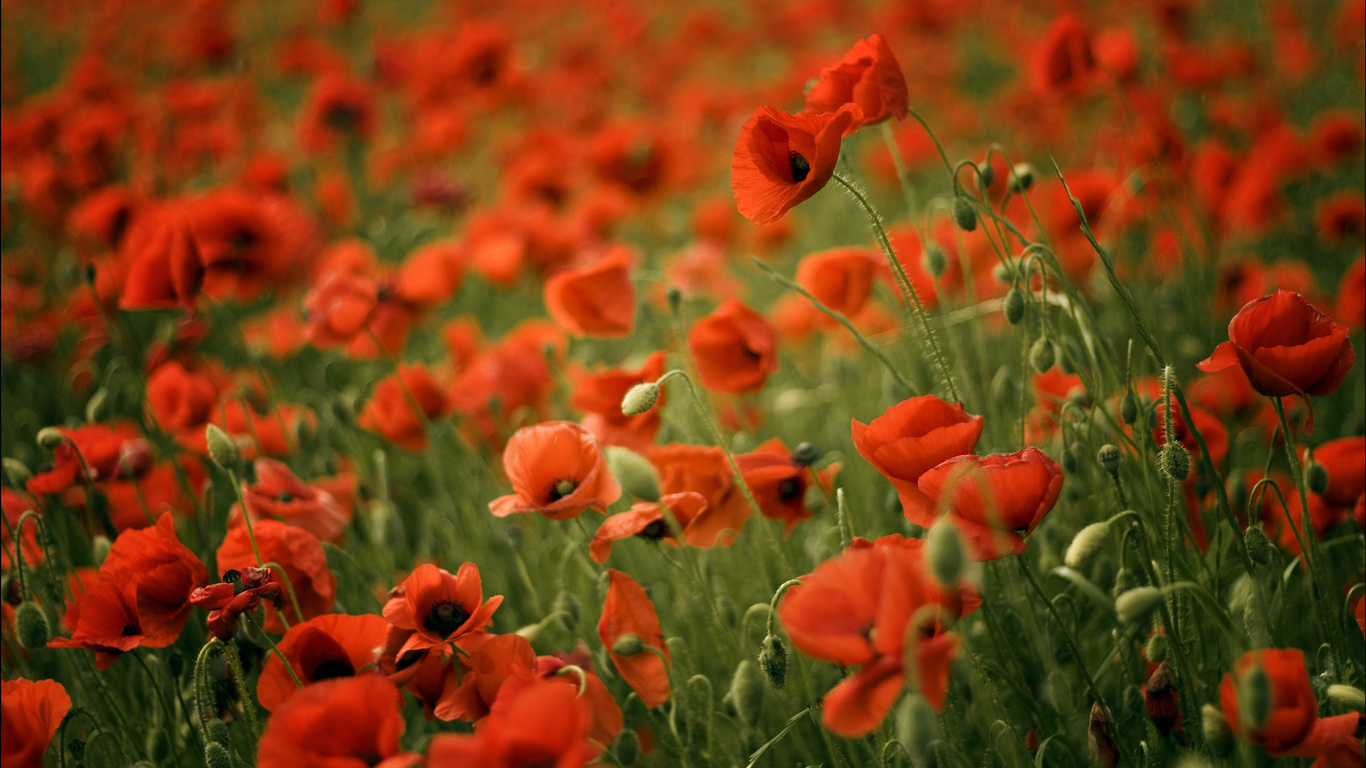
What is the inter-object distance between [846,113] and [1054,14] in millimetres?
4484

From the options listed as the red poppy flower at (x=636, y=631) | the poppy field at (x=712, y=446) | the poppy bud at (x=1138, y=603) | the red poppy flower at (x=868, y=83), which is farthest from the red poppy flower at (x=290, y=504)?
the poppy bud at (x=1138, y=603)

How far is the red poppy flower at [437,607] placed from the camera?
3.44ft

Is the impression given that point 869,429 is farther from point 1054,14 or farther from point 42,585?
point 1054,14

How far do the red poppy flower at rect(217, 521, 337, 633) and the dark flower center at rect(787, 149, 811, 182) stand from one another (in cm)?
86

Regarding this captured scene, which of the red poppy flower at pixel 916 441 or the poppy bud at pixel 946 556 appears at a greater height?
the poppy bud at pixel 946 556

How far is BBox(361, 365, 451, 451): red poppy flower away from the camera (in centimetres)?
184

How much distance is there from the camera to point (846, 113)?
1033 millimetres

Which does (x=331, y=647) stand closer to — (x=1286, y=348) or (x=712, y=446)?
(x=712, y=446)

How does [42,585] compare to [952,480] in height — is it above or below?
below

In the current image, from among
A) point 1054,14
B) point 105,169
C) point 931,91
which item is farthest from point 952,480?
point 1054,14

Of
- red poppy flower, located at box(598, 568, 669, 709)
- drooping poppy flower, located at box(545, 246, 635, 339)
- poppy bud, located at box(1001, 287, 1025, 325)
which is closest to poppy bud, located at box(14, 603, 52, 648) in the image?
red poppy flower, located at box(598, 568, 669, 709)

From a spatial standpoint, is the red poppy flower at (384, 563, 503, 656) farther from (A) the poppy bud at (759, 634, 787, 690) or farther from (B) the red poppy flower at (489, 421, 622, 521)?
(A) the poppy bud at (759, 634, 787, 690)

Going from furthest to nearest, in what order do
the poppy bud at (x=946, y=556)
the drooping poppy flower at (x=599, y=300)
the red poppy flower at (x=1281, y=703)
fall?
the drooping poppy flower at (x=599, y=300) < the red poppy flower at (x=1281, y=703) < the poppy bud at (x=946, y=556)

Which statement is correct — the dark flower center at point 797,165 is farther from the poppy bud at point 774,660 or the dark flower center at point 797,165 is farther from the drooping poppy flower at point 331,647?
the drooping poppy flower at point 331,647
